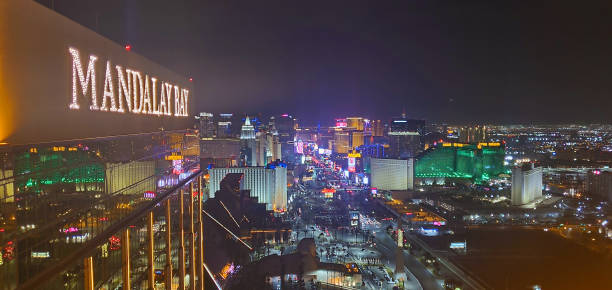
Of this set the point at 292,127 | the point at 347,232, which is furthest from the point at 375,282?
the point at 292,127

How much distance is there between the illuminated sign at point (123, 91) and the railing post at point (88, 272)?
0.91m

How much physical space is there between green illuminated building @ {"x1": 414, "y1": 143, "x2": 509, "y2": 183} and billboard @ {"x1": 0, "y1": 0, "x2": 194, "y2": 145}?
37031 mm

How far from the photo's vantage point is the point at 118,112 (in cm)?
264

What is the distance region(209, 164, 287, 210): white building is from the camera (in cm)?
2908

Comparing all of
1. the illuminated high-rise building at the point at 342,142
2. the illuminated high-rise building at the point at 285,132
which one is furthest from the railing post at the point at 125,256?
the illuminated high-rise building at the point at 342,142

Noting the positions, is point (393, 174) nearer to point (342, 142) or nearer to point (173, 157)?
point (173, 157)

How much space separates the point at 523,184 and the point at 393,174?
1097cm

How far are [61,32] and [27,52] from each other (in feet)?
1.07

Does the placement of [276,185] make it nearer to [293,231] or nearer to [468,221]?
[293,231]

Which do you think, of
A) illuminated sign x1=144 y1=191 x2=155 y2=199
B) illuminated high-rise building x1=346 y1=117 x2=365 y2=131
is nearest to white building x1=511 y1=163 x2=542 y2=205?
illuminated sign x1=144 y1=191 x2=155 y2=199

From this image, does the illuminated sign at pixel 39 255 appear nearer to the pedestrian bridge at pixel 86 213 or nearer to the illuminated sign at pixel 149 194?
the pedestrian bridge at pixel 86 213

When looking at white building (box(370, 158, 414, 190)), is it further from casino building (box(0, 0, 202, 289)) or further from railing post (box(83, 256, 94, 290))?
railing post (box(83, 256, 94, 290))

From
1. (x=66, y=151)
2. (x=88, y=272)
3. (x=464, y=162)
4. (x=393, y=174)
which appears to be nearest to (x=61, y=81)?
(x=66, y=151)

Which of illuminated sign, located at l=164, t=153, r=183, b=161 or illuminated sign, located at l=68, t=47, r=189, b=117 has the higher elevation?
illuminated sign, located at l=68, t=47, r=189, b=117
